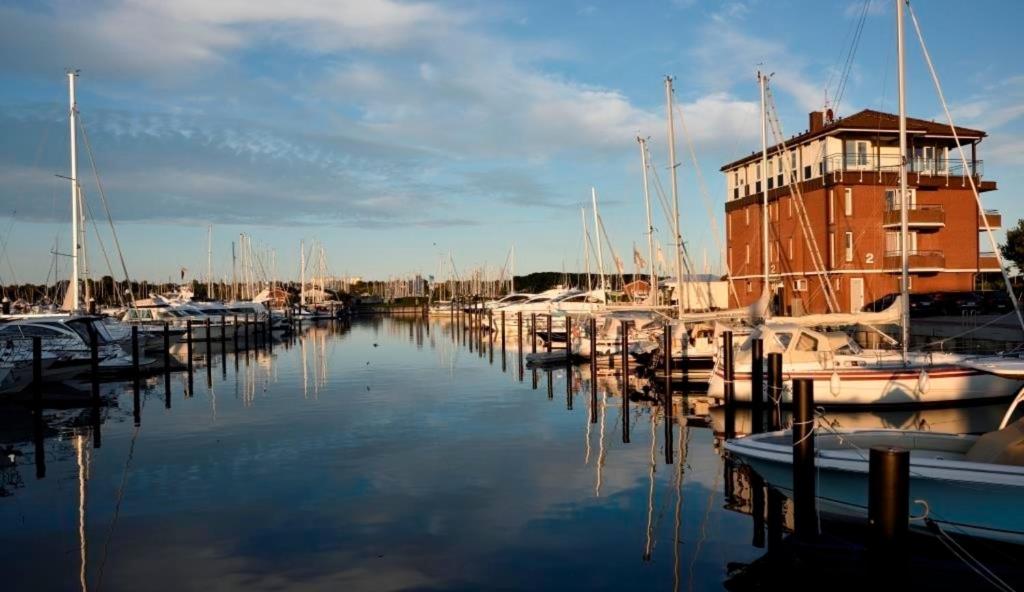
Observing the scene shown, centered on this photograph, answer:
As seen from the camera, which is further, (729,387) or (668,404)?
(668,404)

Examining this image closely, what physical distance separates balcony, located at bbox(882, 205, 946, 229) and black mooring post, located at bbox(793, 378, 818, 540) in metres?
47.6

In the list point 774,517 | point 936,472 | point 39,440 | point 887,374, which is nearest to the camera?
point 936,472

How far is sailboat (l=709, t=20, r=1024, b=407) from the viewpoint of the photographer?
2483 centimetres

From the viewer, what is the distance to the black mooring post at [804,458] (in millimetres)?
11906

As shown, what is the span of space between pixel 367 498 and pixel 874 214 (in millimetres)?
48458

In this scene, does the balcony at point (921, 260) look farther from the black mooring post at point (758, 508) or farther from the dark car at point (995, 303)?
the black mooring post at point (758, 508)

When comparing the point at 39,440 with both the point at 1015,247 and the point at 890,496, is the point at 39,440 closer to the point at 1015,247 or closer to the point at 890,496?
the point at 890,496

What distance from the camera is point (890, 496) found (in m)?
8.15

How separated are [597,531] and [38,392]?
2217 centimetres

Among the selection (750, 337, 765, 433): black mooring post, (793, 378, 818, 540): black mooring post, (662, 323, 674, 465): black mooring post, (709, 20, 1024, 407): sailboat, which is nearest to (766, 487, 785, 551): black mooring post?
(793, 378, 818, 540): black mooring post

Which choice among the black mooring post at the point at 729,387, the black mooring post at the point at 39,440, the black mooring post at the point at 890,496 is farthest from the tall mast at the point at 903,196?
the black mooring post at the point at 39,440

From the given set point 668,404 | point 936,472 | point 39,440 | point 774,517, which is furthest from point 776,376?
point 39,440

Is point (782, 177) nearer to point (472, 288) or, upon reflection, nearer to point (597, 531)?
point (597, 531)

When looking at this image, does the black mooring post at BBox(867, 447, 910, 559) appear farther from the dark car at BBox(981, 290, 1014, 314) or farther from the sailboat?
the dark car at BBox(981, 290, 1014, 314)
